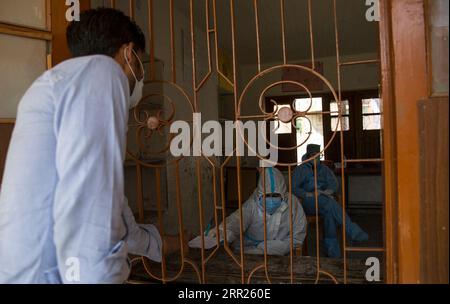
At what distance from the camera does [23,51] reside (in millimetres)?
1502

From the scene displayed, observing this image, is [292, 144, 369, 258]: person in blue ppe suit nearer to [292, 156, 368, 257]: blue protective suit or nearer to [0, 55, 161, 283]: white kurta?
[292, 156, 368, 257]: blue protective suit

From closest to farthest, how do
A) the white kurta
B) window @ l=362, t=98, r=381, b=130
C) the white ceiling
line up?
the white kurta → the white ceiling → window @ l=362, t=98, r=381, b=130

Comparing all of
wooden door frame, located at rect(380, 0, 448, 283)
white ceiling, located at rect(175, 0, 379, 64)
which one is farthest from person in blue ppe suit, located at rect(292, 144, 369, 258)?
wooden door frame, located at rect(380, 0, 448, 283)

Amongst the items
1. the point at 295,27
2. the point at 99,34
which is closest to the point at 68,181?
the point at 99,34

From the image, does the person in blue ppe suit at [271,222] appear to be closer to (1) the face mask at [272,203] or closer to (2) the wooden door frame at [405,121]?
(1) the face mask at [272,203]

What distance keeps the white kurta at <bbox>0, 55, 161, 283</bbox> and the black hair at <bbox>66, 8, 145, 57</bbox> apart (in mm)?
130

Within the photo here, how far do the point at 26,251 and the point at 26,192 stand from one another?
0.14m

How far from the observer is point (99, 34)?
1011 millimetres

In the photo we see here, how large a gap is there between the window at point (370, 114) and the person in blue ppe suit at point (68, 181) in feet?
19.1

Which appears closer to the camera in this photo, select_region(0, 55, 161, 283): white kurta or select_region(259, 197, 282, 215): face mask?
select_region(0, 55, 161, 283): white kurta

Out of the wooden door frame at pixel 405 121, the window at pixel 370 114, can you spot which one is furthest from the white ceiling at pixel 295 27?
the wooden door frame at pixel 405 121

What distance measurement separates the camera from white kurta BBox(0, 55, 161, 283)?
806 mm

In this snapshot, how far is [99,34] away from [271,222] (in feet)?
6.40
